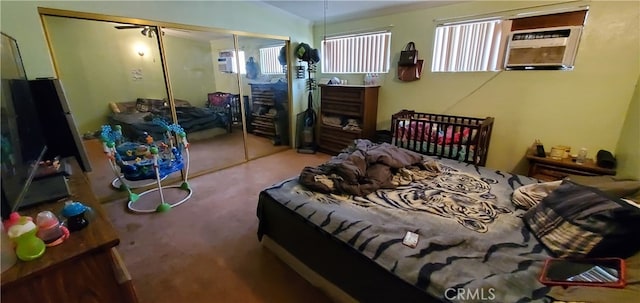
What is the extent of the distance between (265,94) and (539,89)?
12.1ft

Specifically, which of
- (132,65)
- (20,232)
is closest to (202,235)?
(20,232)

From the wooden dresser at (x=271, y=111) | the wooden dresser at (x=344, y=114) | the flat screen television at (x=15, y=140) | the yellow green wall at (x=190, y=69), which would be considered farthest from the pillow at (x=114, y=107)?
the wooden dresser at (x=344, y=114)

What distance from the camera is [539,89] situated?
257cm

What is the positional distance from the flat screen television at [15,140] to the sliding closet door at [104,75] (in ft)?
2.99

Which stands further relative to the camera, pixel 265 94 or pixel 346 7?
pixel 265 94

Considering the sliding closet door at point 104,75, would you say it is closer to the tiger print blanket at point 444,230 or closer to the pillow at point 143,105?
the pillow at point 143,105

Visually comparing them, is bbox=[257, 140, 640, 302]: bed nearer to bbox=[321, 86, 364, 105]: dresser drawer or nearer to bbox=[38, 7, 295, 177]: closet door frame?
bbox=[321, 86, 364, 105]: dresser drawer

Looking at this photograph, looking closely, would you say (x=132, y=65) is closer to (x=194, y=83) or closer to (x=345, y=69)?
(x=194, y=83)

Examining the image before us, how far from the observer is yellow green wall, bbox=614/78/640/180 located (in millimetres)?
1872

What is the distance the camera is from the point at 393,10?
3328mm

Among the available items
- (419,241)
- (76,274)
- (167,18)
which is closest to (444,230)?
(419,241)

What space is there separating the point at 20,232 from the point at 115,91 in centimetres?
242

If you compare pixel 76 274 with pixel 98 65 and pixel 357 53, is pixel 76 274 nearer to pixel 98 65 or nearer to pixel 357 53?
pixel 98 65

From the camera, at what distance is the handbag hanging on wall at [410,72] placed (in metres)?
3.29
